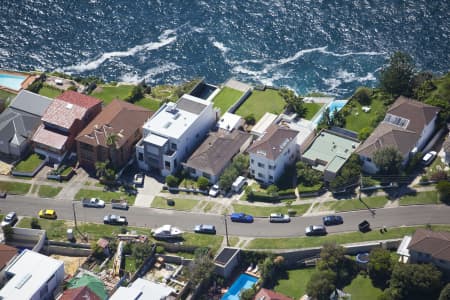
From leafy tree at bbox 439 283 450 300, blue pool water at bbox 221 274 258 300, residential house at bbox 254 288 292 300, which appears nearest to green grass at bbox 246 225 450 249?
blue pool water at bbox 221 274 258 300

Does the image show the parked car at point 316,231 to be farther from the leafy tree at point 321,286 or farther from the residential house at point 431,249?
the residential house at point 431,249

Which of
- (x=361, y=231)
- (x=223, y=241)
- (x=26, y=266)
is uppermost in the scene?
(x=361, y=231)

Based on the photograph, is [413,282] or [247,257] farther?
[247,257]

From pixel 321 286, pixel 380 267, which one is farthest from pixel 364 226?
pixel 321 286

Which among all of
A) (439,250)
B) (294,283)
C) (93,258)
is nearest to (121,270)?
(93,258)

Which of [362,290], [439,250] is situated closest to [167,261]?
[362,290]

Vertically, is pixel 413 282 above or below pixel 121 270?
above

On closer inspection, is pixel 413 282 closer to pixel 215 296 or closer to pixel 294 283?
pixel 294 283

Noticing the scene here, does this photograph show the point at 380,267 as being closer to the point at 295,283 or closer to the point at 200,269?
the point at 295,283

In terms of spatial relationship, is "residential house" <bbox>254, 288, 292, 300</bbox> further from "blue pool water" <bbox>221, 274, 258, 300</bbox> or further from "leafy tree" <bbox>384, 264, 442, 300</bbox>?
"leafy tree" <bbox>384, 264, 442, 300</bbox>
